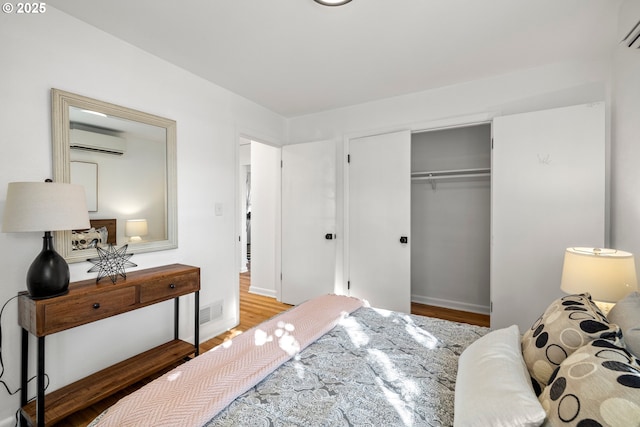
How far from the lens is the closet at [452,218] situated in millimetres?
3584

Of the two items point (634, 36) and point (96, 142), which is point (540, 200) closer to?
point (634, 36)

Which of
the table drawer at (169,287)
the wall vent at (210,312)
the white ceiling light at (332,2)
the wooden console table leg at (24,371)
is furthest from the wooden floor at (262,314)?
the white ceiling light at (332,2)

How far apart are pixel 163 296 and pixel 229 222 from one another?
1.11 meters

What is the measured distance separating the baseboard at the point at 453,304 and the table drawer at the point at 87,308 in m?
3.41

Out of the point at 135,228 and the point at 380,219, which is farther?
the point at 380,219

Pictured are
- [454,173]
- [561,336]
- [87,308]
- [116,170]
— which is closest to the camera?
[561,336]

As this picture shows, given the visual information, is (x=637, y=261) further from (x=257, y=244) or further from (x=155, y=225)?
(x=257, y=244)

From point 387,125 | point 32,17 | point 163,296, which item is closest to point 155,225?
point 163,296

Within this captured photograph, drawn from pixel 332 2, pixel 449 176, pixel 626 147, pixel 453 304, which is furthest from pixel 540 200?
pixel 332 2

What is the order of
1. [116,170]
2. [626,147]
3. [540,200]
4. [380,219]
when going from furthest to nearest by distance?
[380,219]
[540,200]
[116,170]
[626,147]

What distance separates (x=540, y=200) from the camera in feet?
8.21

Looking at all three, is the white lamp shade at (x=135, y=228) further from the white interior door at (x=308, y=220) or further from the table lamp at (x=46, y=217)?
the white interior door at (x=308, y=220)

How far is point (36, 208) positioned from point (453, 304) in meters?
4.13

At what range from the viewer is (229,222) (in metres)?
3.12
